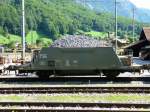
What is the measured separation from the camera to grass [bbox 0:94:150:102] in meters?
16.9

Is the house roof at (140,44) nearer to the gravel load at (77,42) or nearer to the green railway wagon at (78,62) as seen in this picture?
the gravel load at (77,42)

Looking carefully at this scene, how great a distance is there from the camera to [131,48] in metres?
80.8

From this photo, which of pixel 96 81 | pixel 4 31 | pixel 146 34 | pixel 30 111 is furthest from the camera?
pixel 4 31

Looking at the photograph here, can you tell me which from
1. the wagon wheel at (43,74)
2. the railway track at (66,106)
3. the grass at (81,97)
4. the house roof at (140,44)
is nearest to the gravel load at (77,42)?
the wagon wheel at (43,74)

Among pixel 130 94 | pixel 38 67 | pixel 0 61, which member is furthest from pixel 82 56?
pixel 0 61

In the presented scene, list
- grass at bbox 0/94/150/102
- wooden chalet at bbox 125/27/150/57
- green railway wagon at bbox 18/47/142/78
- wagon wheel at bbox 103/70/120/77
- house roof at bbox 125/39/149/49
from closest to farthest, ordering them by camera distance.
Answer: grass at bbox 0/94/150/102 → green railway wagon at bbox 18/47/142/78 → wagon wheel at bbox 103/70/120/77 → wooden chalet at bbox 125/27/150/57 → house roof at bbox 125/39/149/49

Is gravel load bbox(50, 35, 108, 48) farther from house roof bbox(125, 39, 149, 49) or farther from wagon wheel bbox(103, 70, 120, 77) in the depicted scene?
house roof bbox(125, 39, 149, 49)

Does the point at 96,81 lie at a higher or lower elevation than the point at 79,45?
lower

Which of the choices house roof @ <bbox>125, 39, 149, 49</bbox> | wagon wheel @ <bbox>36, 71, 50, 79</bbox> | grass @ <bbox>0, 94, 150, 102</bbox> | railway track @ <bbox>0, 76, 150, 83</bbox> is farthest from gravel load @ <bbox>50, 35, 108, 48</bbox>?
house roof @ <bbox>125, 39, 149, 49</bbox>

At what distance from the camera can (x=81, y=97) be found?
1775cm

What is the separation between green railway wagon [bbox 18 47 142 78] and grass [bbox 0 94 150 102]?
6.19m

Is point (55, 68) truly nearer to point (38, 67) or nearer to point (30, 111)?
point (38, 67)

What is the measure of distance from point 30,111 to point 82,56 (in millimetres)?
11536

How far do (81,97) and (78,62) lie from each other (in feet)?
23.2
